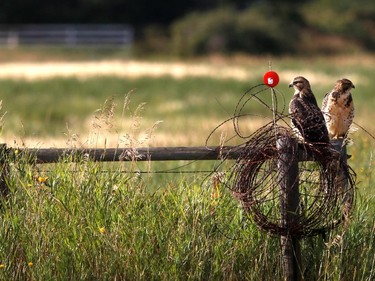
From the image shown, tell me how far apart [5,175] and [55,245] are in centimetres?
63

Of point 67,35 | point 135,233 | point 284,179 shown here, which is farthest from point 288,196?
point 67,35

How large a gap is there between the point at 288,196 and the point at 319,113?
0.62m

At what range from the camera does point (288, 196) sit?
7.43 metres

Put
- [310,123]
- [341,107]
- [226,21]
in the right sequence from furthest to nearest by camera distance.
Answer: [226,21] → [341,107] → [310,123]

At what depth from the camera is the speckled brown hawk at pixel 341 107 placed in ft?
27.8

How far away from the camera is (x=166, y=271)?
7363 millimetres

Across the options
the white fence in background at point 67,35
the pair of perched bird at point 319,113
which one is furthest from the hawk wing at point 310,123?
the white fence in background at point 67,35

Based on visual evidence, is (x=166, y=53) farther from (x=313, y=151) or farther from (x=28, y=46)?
(x=313, y=151)

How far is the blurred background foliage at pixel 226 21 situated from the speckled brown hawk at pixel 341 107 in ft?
164

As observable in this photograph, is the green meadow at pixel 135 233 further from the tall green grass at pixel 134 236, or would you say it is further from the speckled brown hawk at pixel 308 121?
the speckled brown hawk at pixel 308 121

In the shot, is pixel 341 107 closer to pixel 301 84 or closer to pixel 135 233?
pixel 301 84

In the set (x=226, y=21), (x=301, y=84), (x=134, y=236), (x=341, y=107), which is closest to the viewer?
(x=134, y=236)

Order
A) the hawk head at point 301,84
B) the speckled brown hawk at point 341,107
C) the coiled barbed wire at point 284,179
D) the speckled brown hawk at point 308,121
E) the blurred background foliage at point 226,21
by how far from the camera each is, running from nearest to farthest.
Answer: the coiled barbed wire at point 284,179
the speckled brown hawk at point 308,121
the hawk head at point 301,84
the speckled brown hawk at point 341,107
the blurred background foliage at point 226,21

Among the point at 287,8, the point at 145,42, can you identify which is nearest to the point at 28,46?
the point at 145,42
